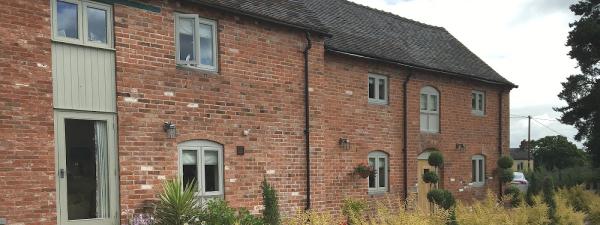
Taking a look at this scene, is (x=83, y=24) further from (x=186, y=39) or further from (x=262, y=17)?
(x=262, y=17)

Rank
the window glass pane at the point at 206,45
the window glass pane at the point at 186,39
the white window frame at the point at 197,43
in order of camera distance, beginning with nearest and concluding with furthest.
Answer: the white window frame at the point at 197,43 → the window glass pane at the point at 186,39 → the window glass pane at the point at 206,45

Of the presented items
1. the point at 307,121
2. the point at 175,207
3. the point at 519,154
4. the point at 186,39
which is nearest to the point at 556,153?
the point at 519,154

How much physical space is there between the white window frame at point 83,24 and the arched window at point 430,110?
35.5 ft

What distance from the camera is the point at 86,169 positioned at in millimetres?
8891

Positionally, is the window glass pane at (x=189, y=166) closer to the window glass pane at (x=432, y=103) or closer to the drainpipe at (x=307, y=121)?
the drainpipe at (x=307, y=121)

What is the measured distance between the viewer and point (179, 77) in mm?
10117

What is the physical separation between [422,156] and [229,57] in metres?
8.55

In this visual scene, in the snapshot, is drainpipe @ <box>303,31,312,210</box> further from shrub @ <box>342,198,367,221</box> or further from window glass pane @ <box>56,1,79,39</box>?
window glass pane @ <box>56,1,79,39</box>

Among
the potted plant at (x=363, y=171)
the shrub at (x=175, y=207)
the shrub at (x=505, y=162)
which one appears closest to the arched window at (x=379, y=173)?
the potted plant at (x=363, y=171)

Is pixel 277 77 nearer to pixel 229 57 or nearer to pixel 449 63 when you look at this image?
pixel 229 57

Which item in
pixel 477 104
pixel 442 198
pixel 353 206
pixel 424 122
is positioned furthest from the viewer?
pixel 477 104

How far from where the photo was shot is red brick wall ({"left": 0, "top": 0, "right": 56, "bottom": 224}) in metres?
7.92

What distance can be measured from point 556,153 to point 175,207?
91.4 m

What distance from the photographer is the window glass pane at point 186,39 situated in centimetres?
1034
